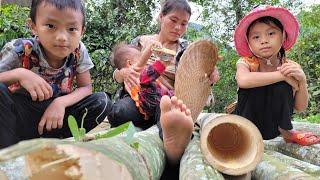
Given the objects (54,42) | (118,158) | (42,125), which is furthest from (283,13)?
(118,158)

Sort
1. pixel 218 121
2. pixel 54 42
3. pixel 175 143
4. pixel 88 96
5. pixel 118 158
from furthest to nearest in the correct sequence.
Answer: pixel 88 96, pixel 54 42, pixel 175 143, pixel 218 121, pixel 118 158

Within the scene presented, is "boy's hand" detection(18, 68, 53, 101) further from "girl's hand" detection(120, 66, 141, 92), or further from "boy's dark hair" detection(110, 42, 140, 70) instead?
"boy's dark hair" detection(110, 42, 140, 70)

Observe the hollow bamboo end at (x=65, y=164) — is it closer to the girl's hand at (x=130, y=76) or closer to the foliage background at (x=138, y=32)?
the girl's hand at (x=130, y=76)

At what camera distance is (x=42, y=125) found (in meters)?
2.20

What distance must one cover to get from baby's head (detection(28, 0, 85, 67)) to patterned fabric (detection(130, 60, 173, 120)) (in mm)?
516

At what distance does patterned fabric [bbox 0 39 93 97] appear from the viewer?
223 centimetres

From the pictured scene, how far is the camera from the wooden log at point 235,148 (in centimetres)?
144

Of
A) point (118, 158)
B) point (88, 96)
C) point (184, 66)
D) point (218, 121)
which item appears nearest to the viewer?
point (118, 158)

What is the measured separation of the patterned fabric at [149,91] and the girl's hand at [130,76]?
39 millimetres

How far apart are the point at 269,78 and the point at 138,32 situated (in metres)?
4.70

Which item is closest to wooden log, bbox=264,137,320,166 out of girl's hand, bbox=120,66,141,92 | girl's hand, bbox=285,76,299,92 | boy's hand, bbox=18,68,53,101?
girl's hand, bbox=285,76,299,92

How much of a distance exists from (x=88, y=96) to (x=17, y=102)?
14.8 inches

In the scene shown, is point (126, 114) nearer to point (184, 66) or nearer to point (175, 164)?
point (184, 66)

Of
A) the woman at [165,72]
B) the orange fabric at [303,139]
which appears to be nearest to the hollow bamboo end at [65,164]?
the woman at [165,72]
